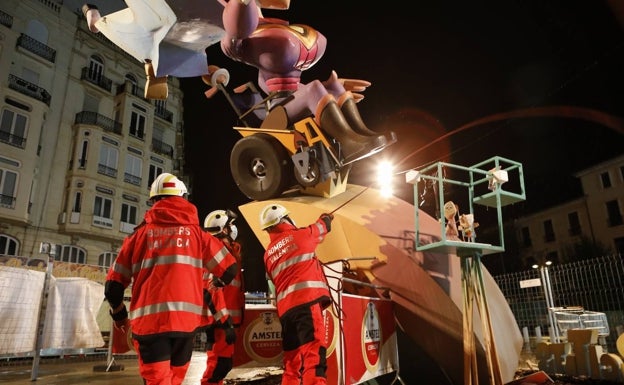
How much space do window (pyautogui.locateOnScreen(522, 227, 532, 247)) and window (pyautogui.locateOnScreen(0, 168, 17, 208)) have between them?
3507 centimetres

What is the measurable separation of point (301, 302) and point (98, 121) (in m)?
23.9

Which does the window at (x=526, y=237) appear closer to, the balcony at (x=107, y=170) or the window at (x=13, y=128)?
the balcony at (x=107, y=170)

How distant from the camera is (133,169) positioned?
84.1 feet

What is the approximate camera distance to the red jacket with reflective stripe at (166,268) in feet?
10.8

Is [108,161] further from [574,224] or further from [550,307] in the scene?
[574,224]

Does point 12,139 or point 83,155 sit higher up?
point 83,155

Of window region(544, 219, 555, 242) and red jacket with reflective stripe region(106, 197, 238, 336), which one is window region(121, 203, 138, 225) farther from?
window region(544, 219, 555, 242)

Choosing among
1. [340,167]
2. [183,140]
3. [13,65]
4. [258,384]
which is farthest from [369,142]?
[183,140]

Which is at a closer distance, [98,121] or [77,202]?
[77,202]

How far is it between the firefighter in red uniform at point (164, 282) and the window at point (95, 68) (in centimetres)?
2500

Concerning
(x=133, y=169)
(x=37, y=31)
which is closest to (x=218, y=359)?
(x=133, y=169)

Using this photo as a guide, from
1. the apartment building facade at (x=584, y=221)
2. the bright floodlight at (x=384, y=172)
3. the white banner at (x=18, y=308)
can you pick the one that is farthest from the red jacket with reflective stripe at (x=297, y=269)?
the apartment building facade at (x=584, y=221)

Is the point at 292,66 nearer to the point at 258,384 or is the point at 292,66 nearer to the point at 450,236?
the point at 450,236

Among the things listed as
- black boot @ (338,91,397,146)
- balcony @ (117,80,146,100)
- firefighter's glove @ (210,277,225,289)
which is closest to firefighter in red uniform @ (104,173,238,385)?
firefighter's glove @ (210,277,225,289)
